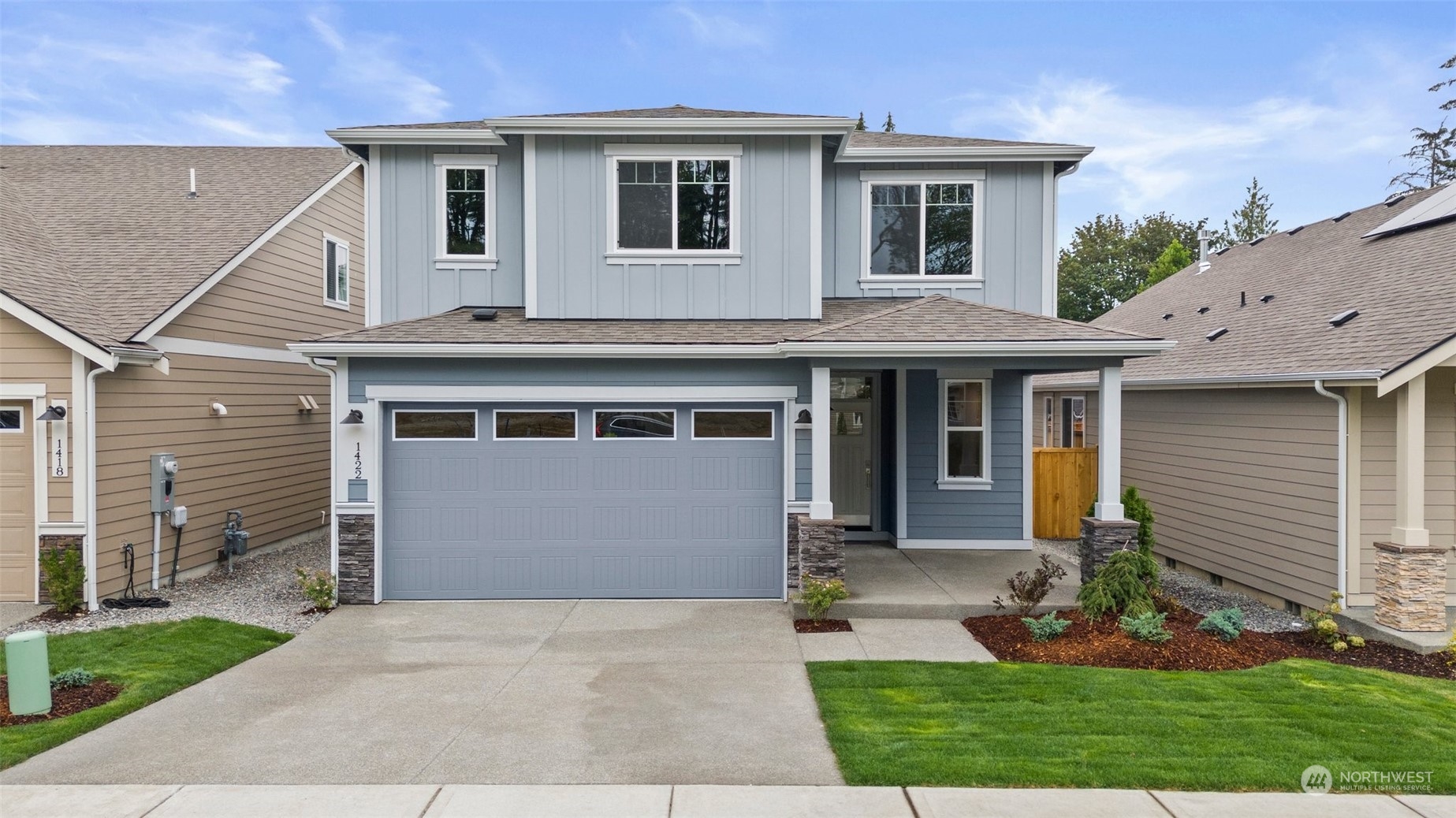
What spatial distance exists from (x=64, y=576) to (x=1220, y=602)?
42.4ft

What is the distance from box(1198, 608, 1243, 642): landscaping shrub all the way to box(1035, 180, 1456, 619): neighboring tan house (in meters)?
1.65

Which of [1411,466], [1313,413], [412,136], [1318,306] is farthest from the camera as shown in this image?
[412,136]

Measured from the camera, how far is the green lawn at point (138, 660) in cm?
562

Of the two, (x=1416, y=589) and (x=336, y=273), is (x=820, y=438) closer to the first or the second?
(x=1416, y=589)

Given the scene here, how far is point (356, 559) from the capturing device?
368 inches

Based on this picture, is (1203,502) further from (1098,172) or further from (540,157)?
(1098,172)

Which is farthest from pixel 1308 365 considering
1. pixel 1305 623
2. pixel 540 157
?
pixel 540 157

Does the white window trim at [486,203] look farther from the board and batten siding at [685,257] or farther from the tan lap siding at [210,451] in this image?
the tan lap siding at [210,451]

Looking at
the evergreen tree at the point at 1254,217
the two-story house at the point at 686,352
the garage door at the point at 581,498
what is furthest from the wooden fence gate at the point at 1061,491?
the evergreen tree at the point at 1254,217

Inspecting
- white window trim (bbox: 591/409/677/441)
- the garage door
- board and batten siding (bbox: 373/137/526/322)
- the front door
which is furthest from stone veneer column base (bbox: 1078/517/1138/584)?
board and batten siding (bbox: 373/137/526/322)

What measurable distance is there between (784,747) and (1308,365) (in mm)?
7344

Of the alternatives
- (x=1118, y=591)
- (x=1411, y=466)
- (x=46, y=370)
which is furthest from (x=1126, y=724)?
(x=46, y=370)

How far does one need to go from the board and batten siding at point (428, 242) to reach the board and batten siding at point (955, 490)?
583 centimetres

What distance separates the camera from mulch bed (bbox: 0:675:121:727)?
5.88 metres
